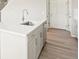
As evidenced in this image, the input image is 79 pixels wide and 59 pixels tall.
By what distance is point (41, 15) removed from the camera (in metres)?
6.69

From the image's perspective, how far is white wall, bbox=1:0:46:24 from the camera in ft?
21.8

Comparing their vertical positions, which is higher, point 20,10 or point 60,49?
point 20,10

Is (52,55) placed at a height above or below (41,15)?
below

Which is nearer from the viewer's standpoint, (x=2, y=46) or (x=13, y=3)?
(x=2, y=46)

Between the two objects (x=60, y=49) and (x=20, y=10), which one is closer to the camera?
(x=60, y=49)

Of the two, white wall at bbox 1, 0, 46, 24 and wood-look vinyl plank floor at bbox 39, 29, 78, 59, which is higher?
white wall at bbox 1, 0, 46, 24

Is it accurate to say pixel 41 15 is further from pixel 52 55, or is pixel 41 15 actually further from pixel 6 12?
pixel 52 55

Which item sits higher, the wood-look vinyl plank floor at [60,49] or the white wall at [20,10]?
the white wall at [20,10]

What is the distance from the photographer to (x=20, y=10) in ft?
23.0

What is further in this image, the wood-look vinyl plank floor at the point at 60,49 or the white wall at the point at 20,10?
the white wall at the point at 20,10

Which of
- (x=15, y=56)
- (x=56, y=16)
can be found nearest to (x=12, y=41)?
(x=15, y=56)

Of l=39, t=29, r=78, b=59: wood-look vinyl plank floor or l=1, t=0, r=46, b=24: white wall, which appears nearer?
l=39, t=29, r=78, b=59: wood-look vinyl plank floor

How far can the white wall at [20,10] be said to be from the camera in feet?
21.8

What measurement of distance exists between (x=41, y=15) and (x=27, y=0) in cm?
100
